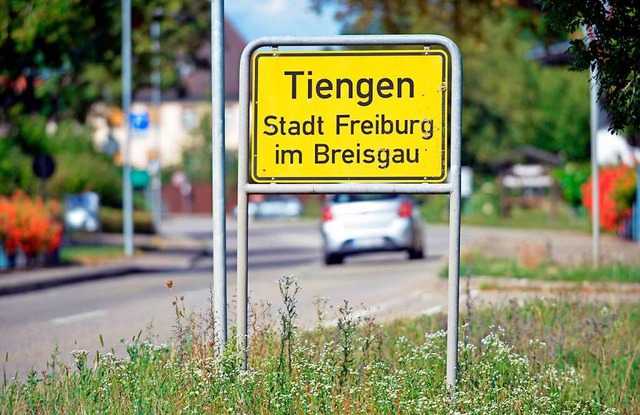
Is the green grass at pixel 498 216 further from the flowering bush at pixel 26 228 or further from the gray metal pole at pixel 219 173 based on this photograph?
the gray metal pole at pixel 219 173

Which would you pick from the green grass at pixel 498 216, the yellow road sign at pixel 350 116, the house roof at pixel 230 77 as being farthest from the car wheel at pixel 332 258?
the house roof at pixel 230 77

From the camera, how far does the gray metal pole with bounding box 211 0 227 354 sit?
7.78 m

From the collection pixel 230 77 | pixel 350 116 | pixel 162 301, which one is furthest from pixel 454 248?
pixel 230 77

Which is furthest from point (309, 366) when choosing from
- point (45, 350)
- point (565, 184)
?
point (565, 184)

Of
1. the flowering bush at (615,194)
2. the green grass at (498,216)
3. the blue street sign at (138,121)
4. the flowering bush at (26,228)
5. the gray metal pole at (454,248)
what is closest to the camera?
the gray metal pole at (454,248)

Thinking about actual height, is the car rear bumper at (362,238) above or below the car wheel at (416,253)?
above

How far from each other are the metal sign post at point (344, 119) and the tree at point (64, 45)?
617 inches

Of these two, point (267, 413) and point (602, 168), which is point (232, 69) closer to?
point (602, 168)

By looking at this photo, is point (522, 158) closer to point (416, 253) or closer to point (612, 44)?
point (416, 253)

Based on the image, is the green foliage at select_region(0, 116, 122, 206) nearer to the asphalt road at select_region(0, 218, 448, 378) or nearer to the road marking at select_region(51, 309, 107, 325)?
the asphalt road at select_region(0, 218, 448, 378)

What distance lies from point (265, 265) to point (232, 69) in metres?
79.4

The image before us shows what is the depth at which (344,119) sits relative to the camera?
7.69 metres

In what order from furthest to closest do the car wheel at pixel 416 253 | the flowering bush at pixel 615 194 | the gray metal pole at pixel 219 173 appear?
1. the flowering bush at pixel 615 194
2. the car wheel at pixel 416 253
3. the gray metal pole at pixel 219 173

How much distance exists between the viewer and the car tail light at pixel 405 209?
26.5 meters
